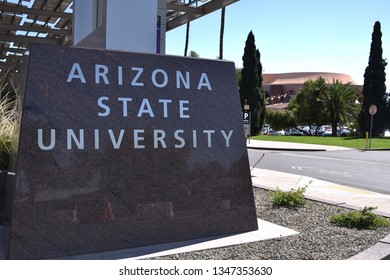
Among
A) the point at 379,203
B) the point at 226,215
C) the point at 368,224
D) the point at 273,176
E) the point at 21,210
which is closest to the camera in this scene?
the point at 21,210

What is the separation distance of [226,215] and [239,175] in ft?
1.64

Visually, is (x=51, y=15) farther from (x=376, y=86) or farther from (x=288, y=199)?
(x=376, y=86)

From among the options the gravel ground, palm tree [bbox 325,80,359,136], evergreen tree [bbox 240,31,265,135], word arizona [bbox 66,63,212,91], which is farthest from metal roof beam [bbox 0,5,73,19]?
palm tree [bbox 325,80,359,136]

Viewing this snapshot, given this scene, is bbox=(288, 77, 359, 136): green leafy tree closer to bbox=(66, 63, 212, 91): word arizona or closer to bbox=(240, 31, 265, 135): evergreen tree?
bbox=(240, 31, 265, 135): evergreen tree

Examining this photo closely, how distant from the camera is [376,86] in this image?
45219mm

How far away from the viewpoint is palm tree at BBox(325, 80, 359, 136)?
57000 mm

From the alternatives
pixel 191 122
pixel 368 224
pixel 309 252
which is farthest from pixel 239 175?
pixel 368 224

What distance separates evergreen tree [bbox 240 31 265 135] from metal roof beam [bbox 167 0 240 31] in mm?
23365

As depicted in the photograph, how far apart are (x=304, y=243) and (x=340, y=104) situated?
181ft

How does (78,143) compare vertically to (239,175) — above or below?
above

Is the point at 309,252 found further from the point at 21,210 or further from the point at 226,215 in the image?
the point at 21,210

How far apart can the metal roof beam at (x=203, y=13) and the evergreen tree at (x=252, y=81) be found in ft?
76.7

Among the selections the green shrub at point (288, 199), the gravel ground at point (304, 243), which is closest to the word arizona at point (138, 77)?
the gravel ground at point (304, 243)

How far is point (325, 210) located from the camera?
21.5 ft
